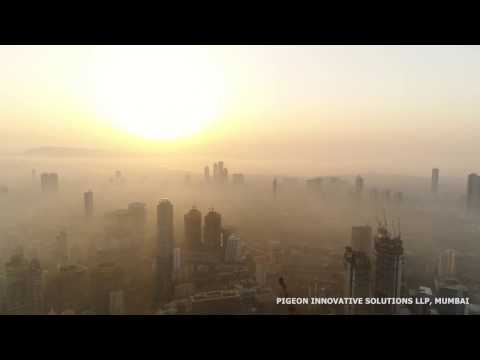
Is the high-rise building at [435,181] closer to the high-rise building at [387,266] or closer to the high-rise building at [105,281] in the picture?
the high-rise building at [387,266]

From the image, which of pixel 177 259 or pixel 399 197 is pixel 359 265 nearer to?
pixel 399 197

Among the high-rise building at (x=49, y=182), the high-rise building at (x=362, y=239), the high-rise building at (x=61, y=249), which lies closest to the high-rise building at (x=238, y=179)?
the high-rise building at (x=362, y=239)

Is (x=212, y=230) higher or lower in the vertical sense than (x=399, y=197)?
lower

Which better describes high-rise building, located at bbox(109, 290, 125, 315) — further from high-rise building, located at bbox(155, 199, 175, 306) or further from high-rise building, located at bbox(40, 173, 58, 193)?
high-rise building, located at bbox(40, 173, 58, 193)

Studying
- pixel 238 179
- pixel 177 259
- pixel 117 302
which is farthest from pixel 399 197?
pixel 117 302
